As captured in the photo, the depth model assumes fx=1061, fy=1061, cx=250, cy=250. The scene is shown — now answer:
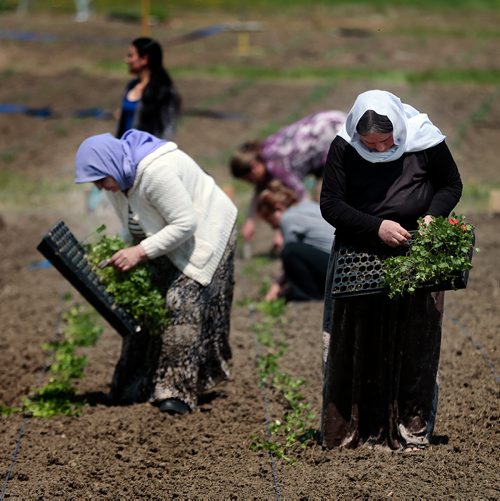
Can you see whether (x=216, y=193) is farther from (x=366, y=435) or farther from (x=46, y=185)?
(x=46, y=185)

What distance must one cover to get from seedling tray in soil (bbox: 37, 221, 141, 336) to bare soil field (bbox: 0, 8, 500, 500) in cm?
56

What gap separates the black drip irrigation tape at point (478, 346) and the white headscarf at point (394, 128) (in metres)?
1.93

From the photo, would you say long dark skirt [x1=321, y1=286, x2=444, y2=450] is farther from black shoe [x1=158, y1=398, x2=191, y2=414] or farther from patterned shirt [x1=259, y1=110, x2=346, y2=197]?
patterned shirt [x1=259, y1=110, x2=346, y2=197]

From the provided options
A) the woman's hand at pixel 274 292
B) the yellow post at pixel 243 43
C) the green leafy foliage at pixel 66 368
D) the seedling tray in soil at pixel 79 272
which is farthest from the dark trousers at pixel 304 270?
the yellow post at pixel 243 43

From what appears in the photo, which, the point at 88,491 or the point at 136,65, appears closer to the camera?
the point at 88,491

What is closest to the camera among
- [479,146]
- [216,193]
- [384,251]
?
[384,251]

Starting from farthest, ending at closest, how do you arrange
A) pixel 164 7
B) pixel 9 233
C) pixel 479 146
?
pixel 164 7 → pixel 479 146 → pixel 9 233

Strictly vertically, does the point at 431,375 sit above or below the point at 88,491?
above

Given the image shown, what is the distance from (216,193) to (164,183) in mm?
444

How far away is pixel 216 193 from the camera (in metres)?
5.55

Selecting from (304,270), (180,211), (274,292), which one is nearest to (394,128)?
(180,211)

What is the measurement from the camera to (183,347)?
18.4 feet

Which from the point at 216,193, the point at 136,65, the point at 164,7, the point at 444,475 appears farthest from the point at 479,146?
the point at 164,7

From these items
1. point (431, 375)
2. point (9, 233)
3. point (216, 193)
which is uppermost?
point (216, 193)
